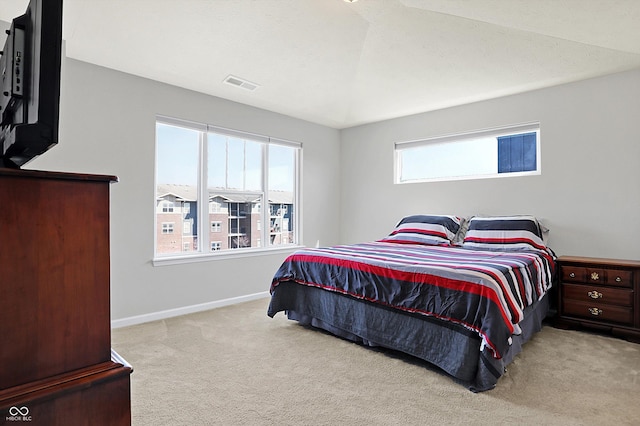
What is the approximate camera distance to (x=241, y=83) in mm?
3670

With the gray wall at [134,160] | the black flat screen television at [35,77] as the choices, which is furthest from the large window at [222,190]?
the black flat screen television at [35,77]

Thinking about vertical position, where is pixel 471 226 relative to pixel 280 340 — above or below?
above

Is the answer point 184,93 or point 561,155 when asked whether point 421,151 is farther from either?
point 184,93

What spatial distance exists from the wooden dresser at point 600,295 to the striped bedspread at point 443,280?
184 mm

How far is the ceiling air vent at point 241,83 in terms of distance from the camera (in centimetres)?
355

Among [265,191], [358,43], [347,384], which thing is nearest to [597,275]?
[347,384]

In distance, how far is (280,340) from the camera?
2.92 meters

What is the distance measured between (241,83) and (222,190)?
1201 millimetres

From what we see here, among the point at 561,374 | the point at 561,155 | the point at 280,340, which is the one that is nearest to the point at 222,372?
the point at 280,340

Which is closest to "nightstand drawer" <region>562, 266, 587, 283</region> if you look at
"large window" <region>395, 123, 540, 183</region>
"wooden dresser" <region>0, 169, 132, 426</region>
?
"large window" <region>395, 123, 540, 183</region>

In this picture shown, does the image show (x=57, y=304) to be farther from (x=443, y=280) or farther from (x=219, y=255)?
(x=219, y=255)

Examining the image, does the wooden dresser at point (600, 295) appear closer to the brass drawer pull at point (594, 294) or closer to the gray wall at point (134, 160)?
the brass drawer pull at point (594, 294)

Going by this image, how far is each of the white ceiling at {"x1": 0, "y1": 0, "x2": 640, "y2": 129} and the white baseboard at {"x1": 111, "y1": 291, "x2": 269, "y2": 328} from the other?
2.28m

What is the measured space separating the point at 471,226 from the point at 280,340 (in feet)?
7.73
